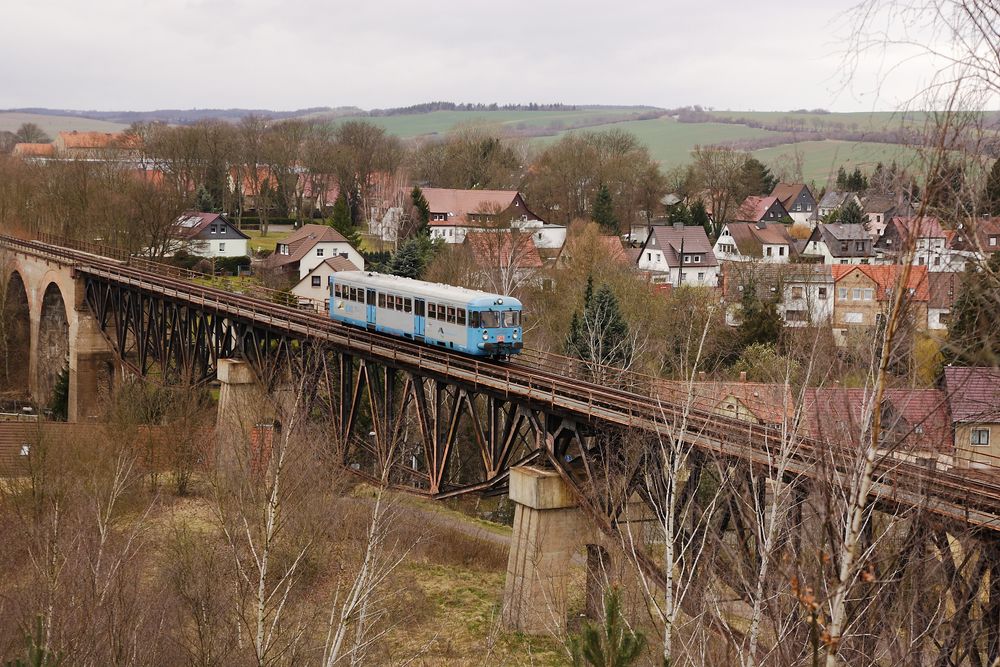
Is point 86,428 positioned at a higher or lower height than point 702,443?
lower

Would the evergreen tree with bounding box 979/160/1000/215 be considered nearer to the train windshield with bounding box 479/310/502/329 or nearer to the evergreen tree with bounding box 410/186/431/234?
the train windshield with bounding box 479/310/502/329

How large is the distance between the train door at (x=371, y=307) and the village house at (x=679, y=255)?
58.2 meters

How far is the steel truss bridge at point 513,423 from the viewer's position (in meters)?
17.1

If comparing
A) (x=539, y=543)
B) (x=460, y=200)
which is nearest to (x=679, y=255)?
(x=460, y=200)

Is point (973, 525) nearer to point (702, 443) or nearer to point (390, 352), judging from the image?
point (702, 443)

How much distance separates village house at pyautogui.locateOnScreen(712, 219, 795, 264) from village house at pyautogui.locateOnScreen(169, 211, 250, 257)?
4325 cm

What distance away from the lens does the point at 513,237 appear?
3063 inches

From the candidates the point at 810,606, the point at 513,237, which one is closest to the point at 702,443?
the point at 810,606

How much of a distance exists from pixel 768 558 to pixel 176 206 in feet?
257

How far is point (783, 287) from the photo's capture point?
69562mm

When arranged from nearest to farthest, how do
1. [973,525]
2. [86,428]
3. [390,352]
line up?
[973,525], [390,352], [86,428]

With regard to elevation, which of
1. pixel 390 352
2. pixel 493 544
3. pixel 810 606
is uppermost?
pixel 810 606

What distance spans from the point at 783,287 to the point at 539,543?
144 feet

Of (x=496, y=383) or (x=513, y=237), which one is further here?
(x=513, y=237)
